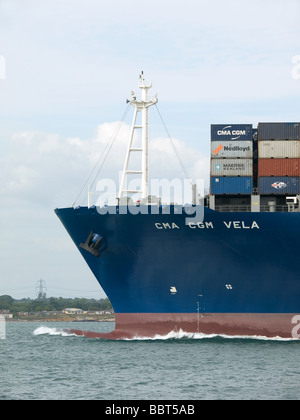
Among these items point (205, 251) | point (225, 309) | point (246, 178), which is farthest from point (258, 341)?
point (246, 178)

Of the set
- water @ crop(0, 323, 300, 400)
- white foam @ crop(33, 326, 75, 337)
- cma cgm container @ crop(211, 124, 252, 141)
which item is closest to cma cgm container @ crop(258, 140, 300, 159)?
cma cgm container @ crop(211, 124, 252, 141)

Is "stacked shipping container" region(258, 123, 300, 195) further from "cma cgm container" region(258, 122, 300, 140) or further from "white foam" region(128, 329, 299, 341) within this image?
"white foam" region(128, 329, 299, 341)

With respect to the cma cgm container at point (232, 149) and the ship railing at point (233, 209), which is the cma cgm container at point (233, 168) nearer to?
the cma cgm container at point (232, 149)

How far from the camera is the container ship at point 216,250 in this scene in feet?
126

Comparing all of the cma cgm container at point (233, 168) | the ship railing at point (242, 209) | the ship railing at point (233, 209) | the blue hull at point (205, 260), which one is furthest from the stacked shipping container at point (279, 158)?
the blue hull at point (205, 260)

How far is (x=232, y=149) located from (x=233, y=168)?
3.90 ft

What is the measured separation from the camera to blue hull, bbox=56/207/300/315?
3841 centimetres

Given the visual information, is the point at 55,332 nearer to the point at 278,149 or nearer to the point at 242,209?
the point at 242,209

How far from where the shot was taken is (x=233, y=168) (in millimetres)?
41344

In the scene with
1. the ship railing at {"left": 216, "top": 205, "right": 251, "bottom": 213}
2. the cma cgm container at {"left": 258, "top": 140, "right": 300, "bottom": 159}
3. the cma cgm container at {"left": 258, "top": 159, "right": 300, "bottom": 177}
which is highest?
the cma cgm container at {"left": 258, "top": 140, "right": 300, "bottom": 159}

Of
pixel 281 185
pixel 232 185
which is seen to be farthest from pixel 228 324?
pixel 281 185

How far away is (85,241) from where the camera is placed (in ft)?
135

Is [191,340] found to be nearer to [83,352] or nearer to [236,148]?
[83,352]
